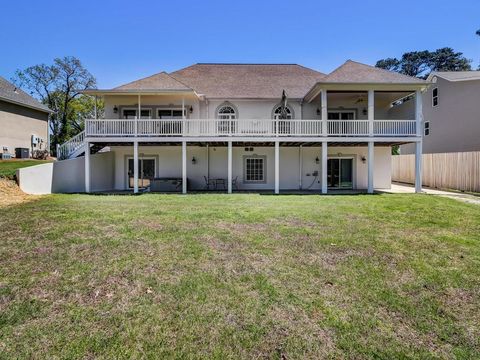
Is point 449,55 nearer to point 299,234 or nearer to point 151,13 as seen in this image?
point 151,13

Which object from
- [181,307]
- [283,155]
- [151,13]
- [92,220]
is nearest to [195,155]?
[283,155]

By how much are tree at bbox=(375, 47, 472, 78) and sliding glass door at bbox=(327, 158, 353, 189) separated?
44.0 metres

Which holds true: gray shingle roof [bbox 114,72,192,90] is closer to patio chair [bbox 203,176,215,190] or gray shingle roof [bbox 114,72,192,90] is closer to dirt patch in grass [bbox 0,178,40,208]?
patio chair [bbox 203,176,215,190]

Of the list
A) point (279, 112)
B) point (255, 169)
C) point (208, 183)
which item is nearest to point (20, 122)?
point (208, 183)

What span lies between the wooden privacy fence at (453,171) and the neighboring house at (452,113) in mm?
2795

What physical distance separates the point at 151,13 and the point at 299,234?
41.8 ft

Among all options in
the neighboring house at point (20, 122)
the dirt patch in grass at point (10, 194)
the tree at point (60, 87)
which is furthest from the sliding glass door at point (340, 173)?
the tree at point (60, 87)

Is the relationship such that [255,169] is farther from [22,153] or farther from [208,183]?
[22,153]

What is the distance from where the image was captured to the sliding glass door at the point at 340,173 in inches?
690

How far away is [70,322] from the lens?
3309 mm

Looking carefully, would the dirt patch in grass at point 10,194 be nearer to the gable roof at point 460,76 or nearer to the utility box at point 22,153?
the utility box at point 22,153

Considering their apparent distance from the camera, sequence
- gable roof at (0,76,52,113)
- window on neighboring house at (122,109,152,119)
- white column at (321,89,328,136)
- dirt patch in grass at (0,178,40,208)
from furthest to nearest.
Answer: gable roof at (0,76,52,113), window on neighboring house at (122,109,152,119), white column at (321,89,328,136), dirt patch in grass at (0,178,40,208)

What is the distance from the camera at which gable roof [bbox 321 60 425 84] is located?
45.6 ft

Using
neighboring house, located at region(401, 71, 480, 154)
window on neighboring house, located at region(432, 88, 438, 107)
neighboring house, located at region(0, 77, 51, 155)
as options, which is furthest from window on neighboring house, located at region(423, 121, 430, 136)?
neighboring house, located at region(0, 77, 51, 155)
